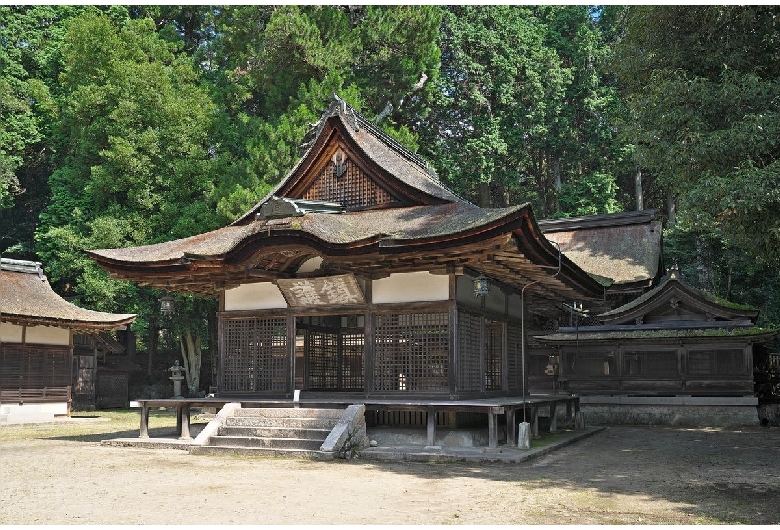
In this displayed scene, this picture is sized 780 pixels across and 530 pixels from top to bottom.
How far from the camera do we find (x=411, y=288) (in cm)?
1686

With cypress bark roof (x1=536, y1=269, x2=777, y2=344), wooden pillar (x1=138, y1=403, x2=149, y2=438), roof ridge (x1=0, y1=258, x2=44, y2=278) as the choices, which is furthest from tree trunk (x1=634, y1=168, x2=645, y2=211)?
wooden pillar (x1=138, y1=403, x2=149, y2=438)

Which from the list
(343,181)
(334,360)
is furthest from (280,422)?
(343,181)

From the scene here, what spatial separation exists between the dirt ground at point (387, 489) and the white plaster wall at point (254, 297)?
14.0 feet

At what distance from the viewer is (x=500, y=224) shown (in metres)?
14.2

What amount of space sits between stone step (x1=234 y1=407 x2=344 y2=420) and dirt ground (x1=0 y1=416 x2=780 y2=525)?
5.84 feet

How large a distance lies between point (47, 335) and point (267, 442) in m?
18.1

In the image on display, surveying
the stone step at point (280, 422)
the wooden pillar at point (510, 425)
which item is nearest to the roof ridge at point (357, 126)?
the wooden pillar at point (510, 425)

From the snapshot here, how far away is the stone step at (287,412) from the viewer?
619 inches

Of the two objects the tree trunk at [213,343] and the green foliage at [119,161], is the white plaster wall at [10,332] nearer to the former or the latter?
the green foliage at [119,161]

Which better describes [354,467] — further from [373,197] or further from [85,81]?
[85,81]

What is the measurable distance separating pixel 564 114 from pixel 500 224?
104 feet

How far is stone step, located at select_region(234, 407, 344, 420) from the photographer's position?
1572 centimetres

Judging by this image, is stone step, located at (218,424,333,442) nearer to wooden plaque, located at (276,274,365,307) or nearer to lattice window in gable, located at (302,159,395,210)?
wooden plaque, located at (276,274,365,307)

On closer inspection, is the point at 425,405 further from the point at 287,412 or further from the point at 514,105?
the point at 514,105
